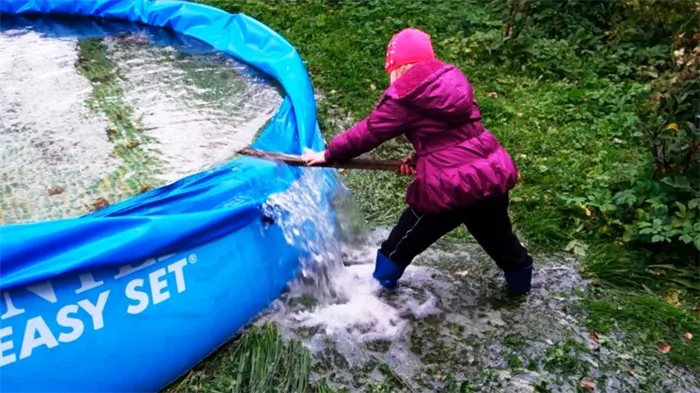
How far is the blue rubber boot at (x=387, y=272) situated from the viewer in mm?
3072

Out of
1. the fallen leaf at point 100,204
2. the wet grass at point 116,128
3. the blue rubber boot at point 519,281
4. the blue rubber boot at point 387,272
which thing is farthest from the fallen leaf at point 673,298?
the fallen leaf at point 100,204

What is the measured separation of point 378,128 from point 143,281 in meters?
1.01

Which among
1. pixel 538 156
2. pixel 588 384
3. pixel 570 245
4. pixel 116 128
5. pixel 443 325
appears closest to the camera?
pixel 588 384

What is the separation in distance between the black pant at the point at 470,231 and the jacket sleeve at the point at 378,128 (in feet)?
1.16

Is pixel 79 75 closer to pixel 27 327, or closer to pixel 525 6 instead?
pixel 27 327

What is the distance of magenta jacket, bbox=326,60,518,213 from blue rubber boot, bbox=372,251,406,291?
41 centimetres

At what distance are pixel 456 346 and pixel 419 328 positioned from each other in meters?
0.18

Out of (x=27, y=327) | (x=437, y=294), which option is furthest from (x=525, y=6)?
(x=27, y=327)

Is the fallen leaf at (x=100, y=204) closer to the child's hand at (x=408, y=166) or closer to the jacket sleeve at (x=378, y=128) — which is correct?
the jacket sleeve at (x=378, y=128)

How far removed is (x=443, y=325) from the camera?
9.82 feet

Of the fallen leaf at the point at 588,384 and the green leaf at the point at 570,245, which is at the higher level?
the green leaf at the point at 570,245

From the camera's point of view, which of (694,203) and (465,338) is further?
(694,203)

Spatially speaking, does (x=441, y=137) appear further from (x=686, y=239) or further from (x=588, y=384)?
(x=686, y=239)

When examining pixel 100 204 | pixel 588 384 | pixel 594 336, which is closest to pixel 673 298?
pixel 594 336
